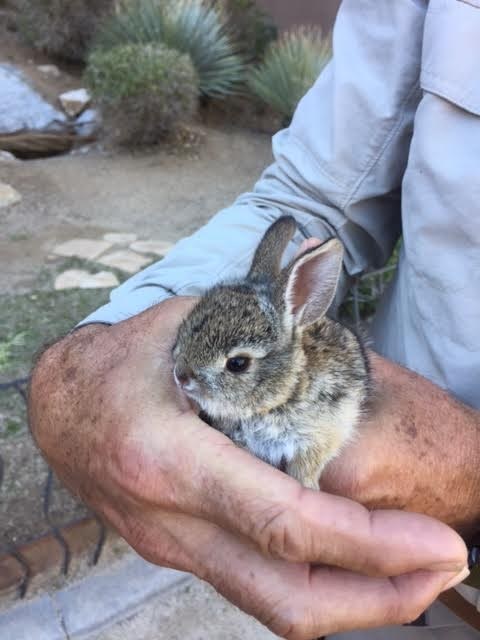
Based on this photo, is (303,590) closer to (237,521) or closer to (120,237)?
(237,521)

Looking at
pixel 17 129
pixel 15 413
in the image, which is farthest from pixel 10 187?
pixel 15 413

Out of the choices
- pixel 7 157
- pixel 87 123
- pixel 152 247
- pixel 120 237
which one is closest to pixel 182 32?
pixel 87 123

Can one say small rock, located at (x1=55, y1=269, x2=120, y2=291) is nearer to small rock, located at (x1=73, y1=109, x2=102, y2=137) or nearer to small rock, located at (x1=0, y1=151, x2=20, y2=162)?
small rock, located at (x1=0, y1=151, x2=20, y2=162)

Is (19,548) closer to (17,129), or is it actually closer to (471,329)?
(471,329)

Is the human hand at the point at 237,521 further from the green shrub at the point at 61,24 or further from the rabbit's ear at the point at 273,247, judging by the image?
the green shrub at the point at 61,24

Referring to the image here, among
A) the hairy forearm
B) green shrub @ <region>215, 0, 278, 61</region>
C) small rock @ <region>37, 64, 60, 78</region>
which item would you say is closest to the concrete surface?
the hairy forearm
